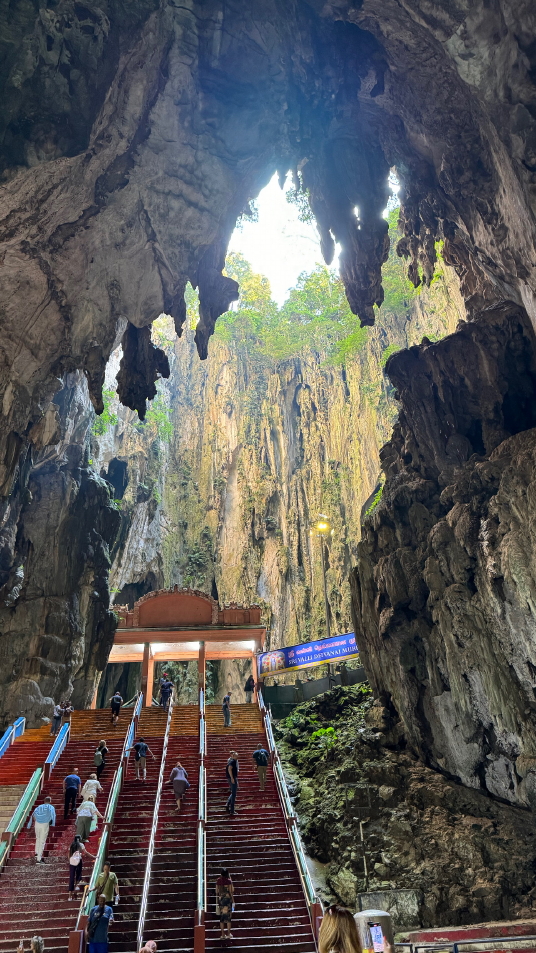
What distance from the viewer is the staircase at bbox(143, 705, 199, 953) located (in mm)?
7277

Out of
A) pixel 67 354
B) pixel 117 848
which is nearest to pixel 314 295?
pixel 67 354

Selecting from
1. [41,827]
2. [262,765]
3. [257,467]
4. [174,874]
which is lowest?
[174,874]

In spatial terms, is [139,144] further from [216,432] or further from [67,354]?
[216,432]

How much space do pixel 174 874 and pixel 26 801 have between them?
9.36 ft

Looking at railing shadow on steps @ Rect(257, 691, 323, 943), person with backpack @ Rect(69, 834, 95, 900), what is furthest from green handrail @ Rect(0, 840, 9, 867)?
railing shadow on steps @ Rect(257, 691, 323, 943)

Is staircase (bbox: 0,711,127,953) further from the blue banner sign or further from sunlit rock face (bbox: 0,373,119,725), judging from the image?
the blue banner sign

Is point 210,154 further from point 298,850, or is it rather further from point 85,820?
point 298,850

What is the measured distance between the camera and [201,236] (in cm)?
1498

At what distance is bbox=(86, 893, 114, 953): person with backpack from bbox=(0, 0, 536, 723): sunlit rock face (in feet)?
32.8

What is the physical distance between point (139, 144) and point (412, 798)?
1615 cm

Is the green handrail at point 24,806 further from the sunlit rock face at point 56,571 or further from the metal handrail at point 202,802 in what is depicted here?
the sunlit rock face at point 56,571

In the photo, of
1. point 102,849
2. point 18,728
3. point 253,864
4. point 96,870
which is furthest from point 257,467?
point 96,870

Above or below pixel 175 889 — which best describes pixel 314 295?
above

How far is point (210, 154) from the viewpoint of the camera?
13.9 metres
